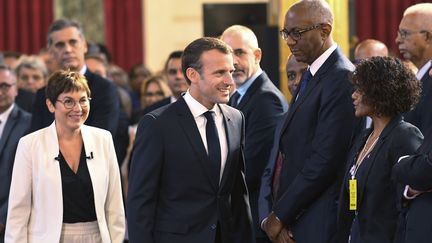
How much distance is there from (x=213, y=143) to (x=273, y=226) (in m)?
0.54

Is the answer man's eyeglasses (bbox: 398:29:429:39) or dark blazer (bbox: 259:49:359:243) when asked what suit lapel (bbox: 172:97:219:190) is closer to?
dark blazer (bbox: 259:49:359:243)

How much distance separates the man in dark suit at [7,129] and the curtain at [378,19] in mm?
7388

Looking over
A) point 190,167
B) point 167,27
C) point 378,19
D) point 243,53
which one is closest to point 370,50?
point 243,53

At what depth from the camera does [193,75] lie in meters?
5.09

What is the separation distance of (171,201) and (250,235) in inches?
17.6

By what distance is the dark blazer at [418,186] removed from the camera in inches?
171

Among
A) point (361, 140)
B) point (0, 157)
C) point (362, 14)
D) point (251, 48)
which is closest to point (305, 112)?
point (361, 140)

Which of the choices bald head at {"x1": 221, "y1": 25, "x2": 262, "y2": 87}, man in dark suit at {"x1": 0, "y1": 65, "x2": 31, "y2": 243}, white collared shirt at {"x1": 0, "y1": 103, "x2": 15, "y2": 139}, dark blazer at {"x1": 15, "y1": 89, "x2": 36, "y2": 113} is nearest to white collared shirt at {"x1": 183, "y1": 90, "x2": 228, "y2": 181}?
bald head at {"x1": 221, "y1": 25, "x2": 262, "y2": 87}

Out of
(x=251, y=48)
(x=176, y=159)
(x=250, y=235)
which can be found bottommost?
(x=250, y=235)

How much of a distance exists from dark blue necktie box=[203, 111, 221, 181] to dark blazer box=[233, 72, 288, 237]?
34.8 inches

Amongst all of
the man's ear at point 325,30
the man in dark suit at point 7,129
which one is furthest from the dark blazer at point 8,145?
the man's ear at point 325,30

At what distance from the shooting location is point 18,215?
224 inches

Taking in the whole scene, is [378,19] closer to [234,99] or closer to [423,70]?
[234,99]

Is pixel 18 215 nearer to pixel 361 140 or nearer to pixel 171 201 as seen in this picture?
pixel 171 201
